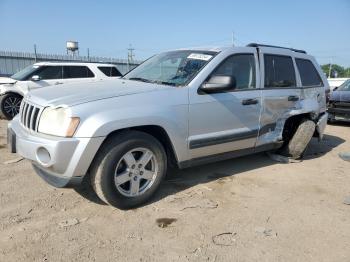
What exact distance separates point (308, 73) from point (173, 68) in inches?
102

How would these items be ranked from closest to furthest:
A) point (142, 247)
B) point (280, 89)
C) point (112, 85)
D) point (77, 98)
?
point (142, 247) → point (77, 98) → point (112, 85) → point (280, 89)

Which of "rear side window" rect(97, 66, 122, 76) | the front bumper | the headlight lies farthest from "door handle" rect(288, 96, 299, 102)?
"rear side window" rect(97, 66, 122, 76)

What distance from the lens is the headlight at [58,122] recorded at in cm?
329

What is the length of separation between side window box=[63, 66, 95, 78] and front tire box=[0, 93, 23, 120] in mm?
1398

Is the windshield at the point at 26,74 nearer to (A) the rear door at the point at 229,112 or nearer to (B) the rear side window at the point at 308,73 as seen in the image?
(A) the rear door at the point at 229,112

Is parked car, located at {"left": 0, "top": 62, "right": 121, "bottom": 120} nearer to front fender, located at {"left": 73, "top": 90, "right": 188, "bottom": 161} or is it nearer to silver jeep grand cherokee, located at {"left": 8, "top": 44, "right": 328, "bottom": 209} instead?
silver jeep grand cherokee, located at {"left": 8, "top": 44, "right": 328, "bottom": 209}

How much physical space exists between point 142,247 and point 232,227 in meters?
0.93

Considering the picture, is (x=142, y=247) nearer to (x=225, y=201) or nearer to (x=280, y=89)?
(x=225, y=201)

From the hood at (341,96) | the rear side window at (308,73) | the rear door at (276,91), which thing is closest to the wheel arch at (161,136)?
the rear door at (276,91)

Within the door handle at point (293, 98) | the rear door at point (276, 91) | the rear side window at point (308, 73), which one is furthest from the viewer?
the rear side window at point (308, 73)

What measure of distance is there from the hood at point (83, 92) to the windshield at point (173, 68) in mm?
281

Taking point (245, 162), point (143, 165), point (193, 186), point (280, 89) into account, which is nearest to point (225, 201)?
point (193, 186)

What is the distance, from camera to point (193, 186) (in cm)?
448

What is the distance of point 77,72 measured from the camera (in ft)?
33.1
